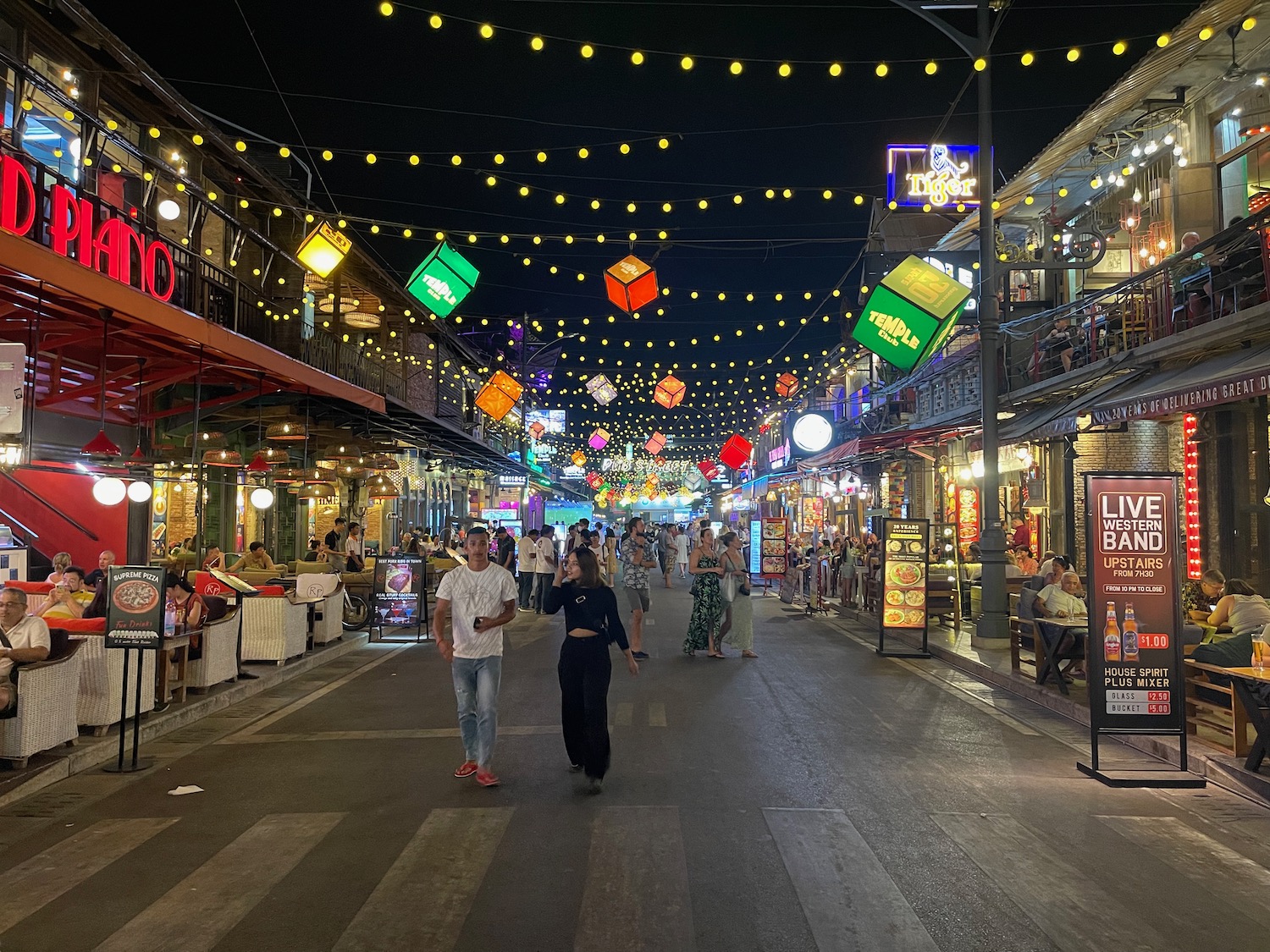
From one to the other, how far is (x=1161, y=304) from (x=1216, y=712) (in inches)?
349

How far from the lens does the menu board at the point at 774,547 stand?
2753cm

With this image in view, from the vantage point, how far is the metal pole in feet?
48.8

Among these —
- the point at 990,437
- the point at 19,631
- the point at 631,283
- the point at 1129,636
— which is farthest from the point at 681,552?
the point at 19,631

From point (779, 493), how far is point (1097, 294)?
35.5 meters

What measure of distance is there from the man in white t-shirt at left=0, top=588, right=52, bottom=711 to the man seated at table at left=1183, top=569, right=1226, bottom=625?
446 inches

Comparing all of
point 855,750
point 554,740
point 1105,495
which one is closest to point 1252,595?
point 1105,495

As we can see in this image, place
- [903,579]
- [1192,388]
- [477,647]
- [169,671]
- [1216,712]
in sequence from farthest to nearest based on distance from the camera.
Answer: [903,579] < [1192,388] < [169,671] < [1216,712] < [477,647]

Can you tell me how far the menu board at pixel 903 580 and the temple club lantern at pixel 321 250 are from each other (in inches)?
403

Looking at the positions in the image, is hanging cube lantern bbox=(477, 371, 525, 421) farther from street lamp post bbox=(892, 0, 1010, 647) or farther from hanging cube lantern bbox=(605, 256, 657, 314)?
street lamp post bbox=(892, 0, 1010, 647)

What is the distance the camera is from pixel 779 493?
51.2 meters

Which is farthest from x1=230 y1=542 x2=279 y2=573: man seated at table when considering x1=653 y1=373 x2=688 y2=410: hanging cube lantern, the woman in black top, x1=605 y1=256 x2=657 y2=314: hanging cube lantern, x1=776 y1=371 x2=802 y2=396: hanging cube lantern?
x1=776 y1=371 x2=802 y2=396: hanging cube lantern

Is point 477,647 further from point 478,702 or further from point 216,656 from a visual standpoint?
point 216,656

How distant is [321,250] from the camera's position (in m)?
16.2

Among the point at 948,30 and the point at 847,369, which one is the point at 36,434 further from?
the point at 847,369
